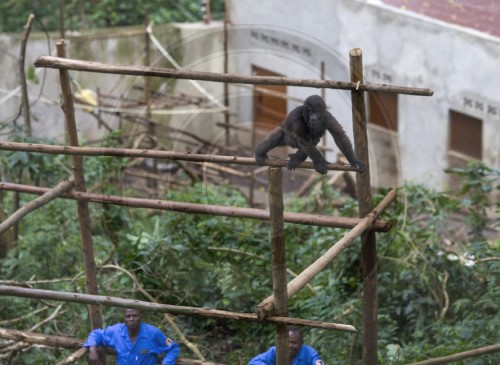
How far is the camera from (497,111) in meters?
11.6

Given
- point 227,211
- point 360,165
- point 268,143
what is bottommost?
point 227,211

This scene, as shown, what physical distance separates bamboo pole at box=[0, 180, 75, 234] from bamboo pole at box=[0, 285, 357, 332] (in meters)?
0.42

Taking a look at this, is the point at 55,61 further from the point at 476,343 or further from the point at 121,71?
the point at 476,343

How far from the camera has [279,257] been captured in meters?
5.71

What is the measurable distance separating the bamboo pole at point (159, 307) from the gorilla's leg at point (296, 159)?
0.92 meters

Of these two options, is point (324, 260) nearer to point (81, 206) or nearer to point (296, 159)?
point (296, 159)

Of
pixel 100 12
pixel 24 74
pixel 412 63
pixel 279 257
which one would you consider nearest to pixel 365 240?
pixel 279 257

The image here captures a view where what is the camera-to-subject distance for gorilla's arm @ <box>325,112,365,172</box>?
634 cm

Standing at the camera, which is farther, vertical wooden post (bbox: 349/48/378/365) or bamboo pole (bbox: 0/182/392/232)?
bamboo pole (bbox: 0/182/392/232)

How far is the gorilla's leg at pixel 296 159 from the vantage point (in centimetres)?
632

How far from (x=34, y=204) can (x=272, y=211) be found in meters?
1.94

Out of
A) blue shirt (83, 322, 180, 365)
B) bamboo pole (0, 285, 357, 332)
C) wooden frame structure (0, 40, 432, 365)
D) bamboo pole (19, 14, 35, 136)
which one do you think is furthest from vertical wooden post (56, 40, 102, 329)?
bamboo pole (19, 14, 35, 136)

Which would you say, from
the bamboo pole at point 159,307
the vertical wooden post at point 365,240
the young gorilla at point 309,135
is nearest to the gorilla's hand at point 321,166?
the young gorilla at point 309,135

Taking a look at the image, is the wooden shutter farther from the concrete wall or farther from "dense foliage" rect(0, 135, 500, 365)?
"dense foliage" rect(0, 135, 500, 365)
